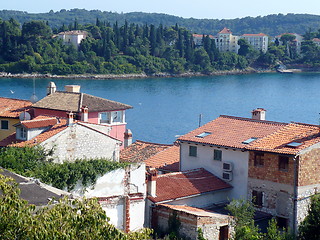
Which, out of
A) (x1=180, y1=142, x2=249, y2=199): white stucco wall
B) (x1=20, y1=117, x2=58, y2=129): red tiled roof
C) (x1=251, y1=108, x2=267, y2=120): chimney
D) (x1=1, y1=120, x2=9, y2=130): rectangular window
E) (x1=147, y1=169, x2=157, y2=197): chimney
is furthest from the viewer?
(x1=251, y1=108, x2=267, y2=120): chimney

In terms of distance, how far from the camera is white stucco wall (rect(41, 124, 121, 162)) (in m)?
20.3

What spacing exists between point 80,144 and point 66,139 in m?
0.53

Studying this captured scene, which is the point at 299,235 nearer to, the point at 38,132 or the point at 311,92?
the point at 38,132

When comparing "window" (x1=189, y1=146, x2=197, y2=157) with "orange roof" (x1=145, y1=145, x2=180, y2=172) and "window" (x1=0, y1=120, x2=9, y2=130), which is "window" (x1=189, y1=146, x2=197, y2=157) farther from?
"window" (x1=0, y1=120, x2=9, y2=130)

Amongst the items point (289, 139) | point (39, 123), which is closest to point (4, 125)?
point (39, 123)

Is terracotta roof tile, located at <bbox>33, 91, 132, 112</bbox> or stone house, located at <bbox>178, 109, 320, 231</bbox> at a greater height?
terracotta roof tile, located at <bbox>33, 91, 132, 112</bbox>

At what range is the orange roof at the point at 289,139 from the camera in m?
21.1

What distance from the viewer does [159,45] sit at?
173m

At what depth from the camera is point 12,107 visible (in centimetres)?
2644

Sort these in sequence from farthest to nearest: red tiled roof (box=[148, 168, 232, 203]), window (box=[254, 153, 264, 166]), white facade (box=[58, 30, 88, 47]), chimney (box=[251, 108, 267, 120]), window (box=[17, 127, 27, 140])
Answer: white facade (box=[58, 30, 88, 47]), chimney (box=[251, 108, 267, 120]), window (box=[17, 127, 27, 140]), window (box=[254, 153, 264, 166]), red tiled roof (box=[148, 168, 232, 203])

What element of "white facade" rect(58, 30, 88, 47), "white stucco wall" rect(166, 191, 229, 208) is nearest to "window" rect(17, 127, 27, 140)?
"white stucco wall" rect(166, 191, 229, 208)

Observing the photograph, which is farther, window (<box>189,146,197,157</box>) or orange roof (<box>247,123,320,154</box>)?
window (<box>189,146,197,157</box>)

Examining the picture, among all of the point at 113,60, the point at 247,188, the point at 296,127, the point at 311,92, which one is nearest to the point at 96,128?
the point at 247,188

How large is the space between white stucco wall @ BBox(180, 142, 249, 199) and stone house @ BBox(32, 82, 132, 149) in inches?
122
